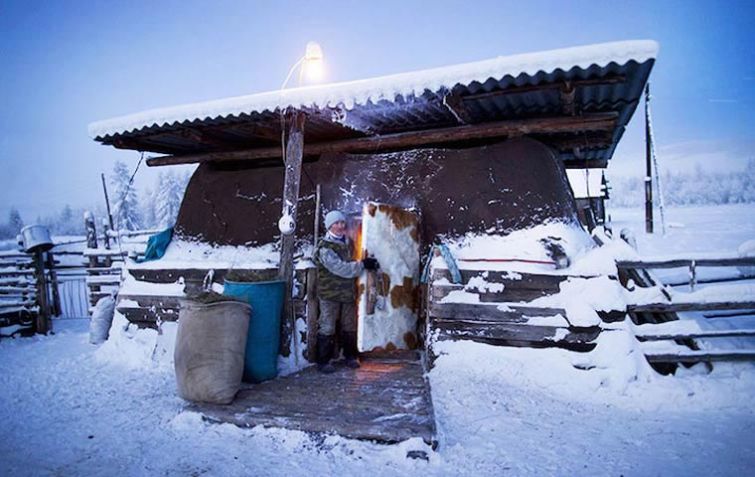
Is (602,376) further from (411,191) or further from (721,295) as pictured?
(411,191)

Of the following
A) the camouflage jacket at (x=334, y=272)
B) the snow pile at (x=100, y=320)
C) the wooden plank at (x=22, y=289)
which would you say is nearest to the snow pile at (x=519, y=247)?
the camouflage jacket at (x=334, y=272)

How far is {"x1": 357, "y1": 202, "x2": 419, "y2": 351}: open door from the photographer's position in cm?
519

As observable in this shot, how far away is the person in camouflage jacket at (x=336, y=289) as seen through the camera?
5.11 meters

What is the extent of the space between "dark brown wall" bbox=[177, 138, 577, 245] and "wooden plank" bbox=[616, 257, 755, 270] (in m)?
1.03

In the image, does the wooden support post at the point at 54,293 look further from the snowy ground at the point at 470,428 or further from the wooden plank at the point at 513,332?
the wooden plank at the point at 513,332

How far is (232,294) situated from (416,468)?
274 cm

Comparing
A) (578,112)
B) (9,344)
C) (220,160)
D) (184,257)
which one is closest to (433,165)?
(578,112)

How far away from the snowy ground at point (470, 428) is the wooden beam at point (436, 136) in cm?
273

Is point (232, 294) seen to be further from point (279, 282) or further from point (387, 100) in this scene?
point (387, 100)

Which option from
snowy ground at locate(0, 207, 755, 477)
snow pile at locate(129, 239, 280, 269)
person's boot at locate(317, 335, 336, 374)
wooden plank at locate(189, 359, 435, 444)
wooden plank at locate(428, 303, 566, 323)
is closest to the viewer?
snowy ground at locate(0, 207, 755, 477)

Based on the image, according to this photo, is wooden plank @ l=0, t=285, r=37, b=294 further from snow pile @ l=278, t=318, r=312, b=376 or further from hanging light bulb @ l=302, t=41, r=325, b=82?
hanging light bulb @ l=302, t=41, r=325, b=82

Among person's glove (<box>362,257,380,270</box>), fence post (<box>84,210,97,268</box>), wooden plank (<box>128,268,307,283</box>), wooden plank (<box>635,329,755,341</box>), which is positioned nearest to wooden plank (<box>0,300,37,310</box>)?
wooden plank (<box>128,268,307,283</box>)

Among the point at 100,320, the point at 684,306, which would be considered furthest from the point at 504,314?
the point at 100,320

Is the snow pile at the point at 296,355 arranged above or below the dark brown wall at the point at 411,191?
below
